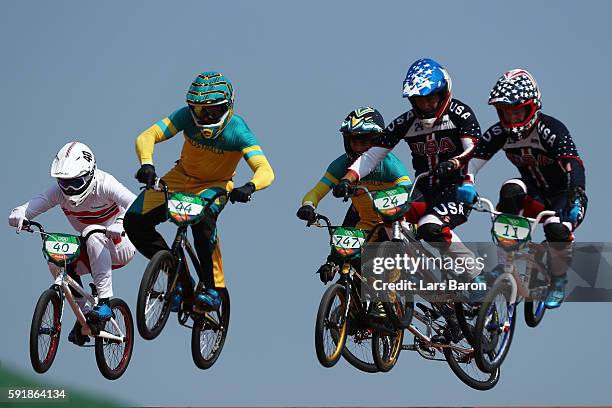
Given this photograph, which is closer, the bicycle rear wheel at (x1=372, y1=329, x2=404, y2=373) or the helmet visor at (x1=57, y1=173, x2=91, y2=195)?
the bicycle rear wheel at (x1=372, y1=329, x2=404, y2=373)

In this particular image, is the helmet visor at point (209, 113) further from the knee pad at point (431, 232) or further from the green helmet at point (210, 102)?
the knee pad at point (431, 232)

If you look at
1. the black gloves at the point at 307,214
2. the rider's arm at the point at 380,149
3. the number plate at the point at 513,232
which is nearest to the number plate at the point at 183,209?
the black gloves at the point at 307,214

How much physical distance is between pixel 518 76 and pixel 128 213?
201 inches

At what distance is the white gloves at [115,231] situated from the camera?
63.2 ft

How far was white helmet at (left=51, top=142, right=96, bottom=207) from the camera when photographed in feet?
63.4

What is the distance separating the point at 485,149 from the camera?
18.7m

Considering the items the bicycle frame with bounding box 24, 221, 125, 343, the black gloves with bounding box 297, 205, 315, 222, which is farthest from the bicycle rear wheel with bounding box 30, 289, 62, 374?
the black gloves with bounding box 297, 205, 315, 222

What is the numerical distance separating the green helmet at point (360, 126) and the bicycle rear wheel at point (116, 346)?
3610 millimetres

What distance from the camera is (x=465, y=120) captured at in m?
18.6

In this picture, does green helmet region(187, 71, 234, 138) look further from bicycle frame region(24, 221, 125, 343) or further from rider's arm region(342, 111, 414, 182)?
bicycle frame region(24, 221, 125, 343)

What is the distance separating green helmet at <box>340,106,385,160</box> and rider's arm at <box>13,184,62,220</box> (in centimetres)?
384

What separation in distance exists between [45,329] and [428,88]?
220 inches

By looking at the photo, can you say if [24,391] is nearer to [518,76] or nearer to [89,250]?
[89,250]

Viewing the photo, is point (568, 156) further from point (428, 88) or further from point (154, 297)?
point (154, 297)
